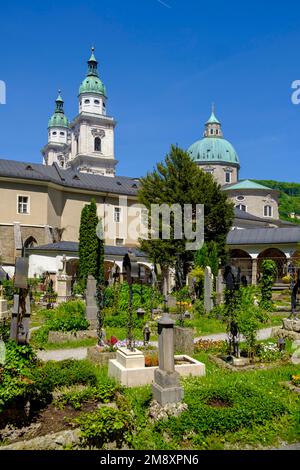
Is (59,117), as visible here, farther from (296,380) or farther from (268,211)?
(296,380)

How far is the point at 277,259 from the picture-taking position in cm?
3959

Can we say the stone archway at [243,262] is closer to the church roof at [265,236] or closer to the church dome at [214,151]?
the church roof at [265,236]

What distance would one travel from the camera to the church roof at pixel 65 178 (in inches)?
1417

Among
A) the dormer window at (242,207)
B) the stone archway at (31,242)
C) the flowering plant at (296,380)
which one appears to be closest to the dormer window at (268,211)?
the dormer window at (242,207)

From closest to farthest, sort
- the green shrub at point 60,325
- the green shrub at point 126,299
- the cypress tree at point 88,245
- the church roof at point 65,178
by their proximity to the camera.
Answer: the green shrub at point 60,325 < the green shrub at point 126,299 < the cypress tree at point 88,245 < the church roof at point 65,178

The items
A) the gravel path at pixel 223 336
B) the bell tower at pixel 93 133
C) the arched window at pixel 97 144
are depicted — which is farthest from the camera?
the arched window at pixel 97 144

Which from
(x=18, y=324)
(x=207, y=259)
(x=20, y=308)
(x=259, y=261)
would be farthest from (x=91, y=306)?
(x=259, y=261)

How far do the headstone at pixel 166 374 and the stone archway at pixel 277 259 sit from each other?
3149 cm

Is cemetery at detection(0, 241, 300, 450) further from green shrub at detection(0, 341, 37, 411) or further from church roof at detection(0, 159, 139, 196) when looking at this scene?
church roof at detection(0, 159, 139, 196)

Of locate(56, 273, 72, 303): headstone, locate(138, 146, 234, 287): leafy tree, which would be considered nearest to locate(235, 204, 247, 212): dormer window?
locate(138, 146, 234, 287): leafy tree

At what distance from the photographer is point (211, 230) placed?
105 feet

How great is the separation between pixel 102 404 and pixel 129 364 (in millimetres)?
1915

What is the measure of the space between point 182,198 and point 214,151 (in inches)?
1485

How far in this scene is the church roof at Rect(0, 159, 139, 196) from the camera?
3600 cm
